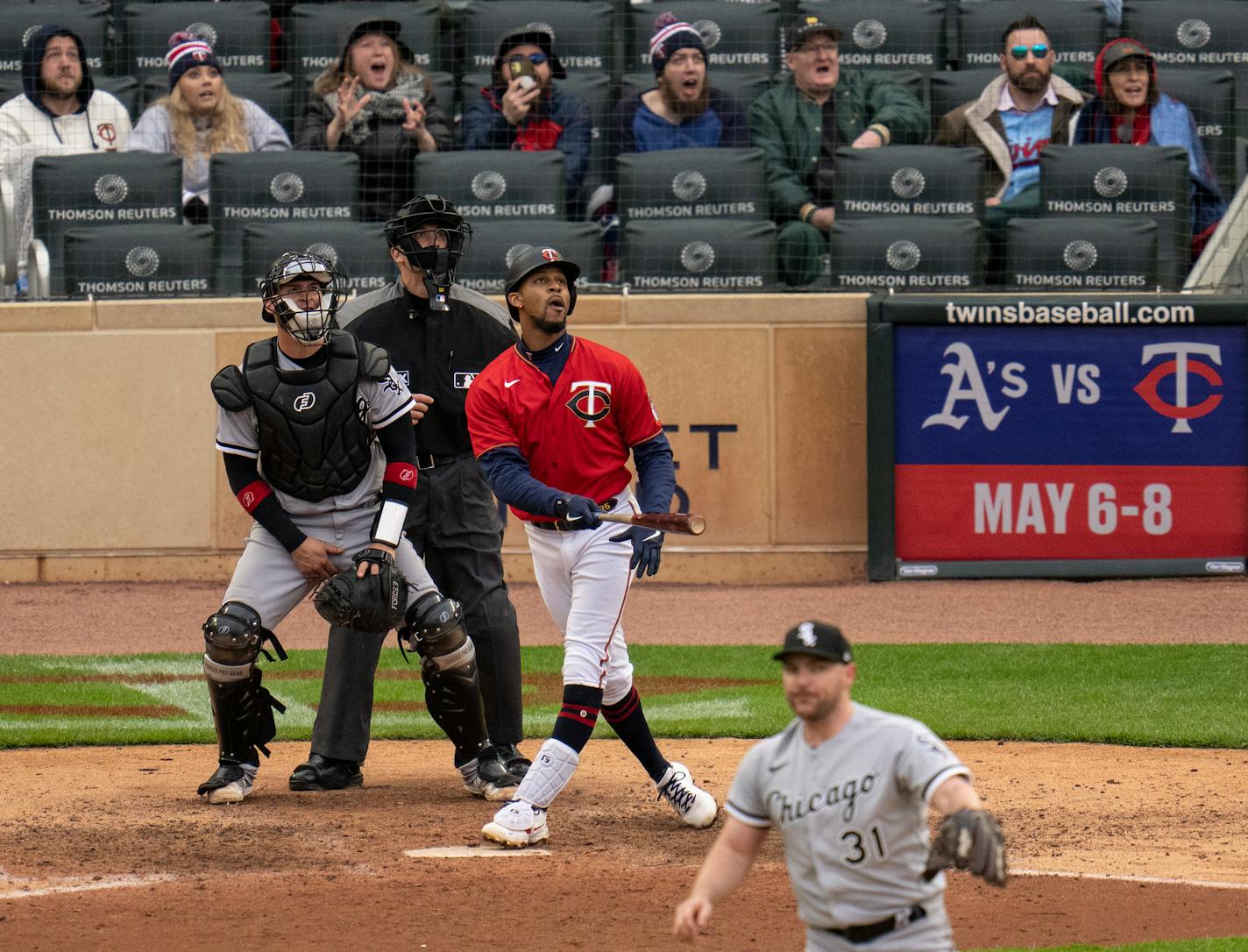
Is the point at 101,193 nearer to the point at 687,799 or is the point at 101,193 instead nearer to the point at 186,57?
the point at 186,57

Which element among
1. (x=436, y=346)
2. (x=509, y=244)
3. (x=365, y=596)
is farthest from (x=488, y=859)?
(x=509, y=244)

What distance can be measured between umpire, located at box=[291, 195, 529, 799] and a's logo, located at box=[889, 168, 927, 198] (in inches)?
223

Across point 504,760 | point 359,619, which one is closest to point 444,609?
point 359,619

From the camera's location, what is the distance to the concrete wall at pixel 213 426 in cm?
1162

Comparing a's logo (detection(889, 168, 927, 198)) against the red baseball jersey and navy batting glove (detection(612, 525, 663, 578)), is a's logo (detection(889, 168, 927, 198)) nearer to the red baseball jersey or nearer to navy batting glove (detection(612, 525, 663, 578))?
the red baseball jersey

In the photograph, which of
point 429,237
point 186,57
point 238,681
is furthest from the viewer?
point 186,57

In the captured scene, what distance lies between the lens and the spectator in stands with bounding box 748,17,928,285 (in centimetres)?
1191

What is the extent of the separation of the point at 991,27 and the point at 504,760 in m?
8.45

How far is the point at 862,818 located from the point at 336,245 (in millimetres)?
8584

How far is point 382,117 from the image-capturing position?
11.9m

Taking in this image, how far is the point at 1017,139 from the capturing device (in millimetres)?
11992

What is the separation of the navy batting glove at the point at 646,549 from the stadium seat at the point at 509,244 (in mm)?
5978

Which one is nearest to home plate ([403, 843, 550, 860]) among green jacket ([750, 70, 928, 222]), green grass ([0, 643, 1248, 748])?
green grass ([0, 643, 1248, 748])

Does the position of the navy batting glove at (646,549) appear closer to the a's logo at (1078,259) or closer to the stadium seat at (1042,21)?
the a's logo at (1078,259)
